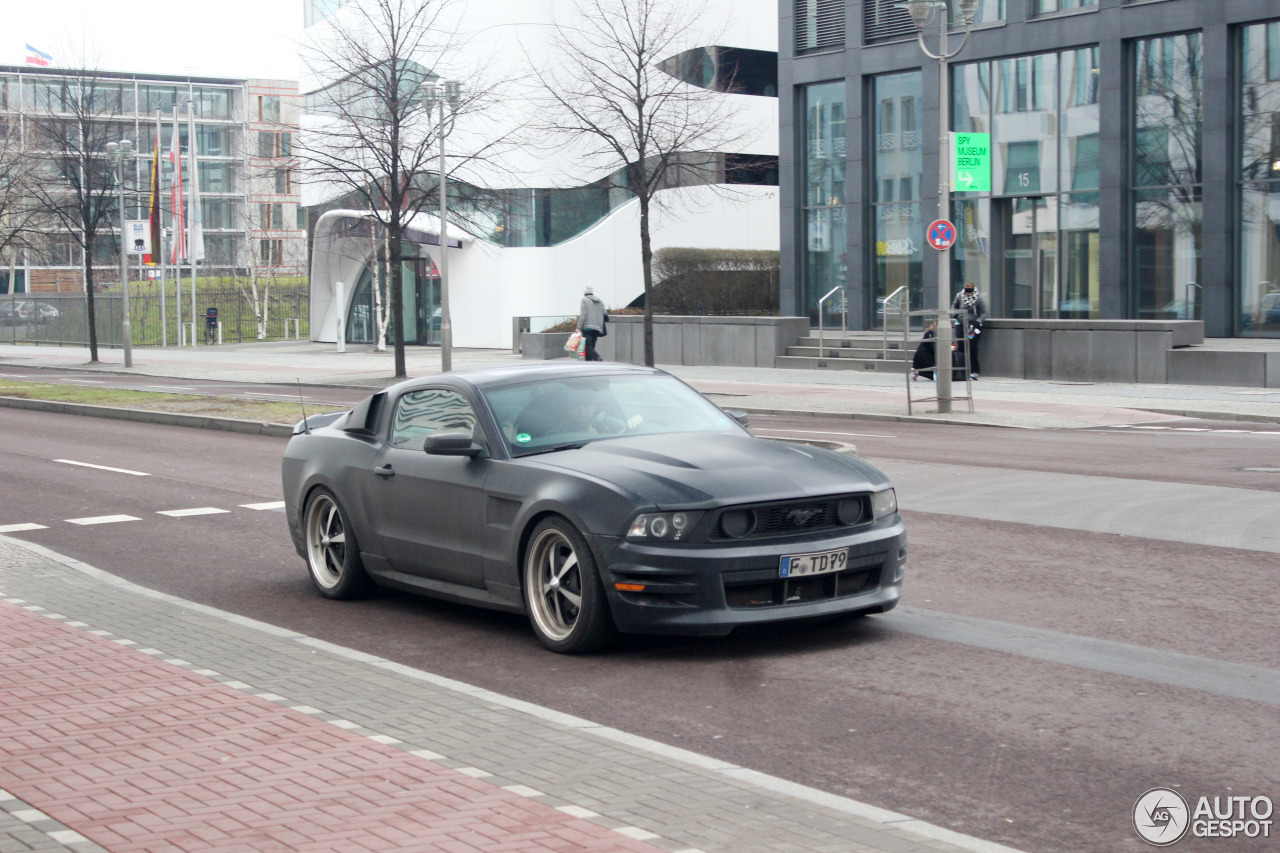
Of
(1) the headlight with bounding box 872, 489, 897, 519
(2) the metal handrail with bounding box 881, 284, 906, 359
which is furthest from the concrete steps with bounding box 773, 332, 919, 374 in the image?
(1) the headlight with bounding box 872, 489, 897, 519

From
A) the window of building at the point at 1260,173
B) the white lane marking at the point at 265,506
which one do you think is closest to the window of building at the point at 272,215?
the window of building at the point at 1260,173

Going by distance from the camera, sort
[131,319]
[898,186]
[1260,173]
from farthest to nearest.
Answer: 1. [131,319]
2. [898,186]
3. [1260,173]

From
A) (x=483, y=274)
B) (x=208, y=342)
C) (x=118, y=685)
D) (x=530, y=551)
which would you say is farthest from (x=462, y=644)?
(x=208, y=342)

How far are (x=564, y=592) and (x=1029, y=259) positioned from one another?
98.4ft

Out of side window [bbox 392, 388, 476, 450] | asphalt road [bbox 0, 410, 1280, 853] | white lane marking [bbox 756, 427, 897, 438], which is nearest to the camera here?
asphalt road [bbox 0, 410, 1280, 853]

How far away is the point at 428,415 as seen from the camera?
849cm

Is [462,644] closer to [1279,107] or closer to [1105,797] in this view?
[1105,797]

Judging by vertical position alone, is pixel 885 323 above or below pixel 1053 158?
below

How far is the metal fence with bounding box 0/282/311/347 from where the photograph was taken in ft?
200

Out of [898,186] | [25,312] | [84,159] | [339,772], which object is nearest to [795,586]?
[339,772]

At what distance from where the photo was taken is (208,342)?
211 feet

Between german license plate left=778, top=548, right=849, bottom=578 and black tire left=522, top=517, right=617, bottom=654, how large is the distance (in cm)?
88

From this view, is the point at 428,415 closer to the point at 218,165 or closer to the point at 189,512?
the point at 189,512

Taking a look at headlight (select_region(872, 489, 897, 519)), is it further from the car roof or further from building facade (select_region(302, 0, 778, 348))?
building facade (select_region(302, 0, 778, 348))
